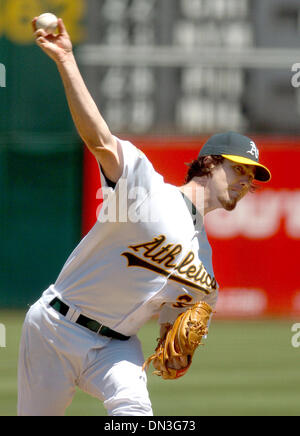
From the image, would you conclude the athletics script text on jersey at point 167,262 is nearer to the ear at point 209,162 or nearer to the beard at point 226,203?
the beard at point 226,203

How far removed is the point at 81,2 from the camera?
12.6m

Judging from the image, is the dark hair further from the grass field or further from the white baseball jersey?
the grass field

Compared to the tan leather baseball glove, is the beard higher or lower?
higher

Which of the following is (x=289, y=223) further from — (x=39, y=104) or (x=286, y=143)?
(x=39, y=104)

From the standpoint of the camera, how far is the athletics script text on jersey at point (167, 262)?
4.20m

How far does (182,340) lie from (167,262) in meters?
0.38

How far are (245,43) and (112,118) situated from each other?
2.26 m

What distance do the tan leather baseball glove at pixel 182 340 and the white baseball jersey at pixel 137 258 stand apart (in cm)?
11

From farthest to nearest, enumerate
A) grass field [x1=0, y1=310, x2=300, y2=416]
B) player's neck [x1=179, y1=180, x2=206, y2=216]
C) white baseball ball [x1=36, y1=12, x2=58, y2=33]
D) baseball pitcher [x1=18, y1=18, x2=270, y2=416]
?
1. grass field [x1=0, y1=310, x2=300, y2=416]
2. player's neck [x1=179, y1=180, x2=206, y2=216]
3. baseball pitcher [x1=18, y1=18, x2=270, y2=416]
4. white baseball ball [x1=36, y1=12, x2=58, y2=33]

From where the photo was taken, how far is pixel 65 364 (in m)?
4.25

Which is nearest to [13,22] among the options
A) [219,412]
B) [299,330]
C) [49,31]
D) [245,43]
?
[245,43]

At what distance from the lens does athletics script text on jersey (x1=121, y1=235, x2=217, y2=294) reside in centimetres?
420

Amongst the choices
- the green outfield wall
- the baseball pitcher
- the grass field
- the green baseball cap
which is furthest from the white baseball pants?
the green outfield wall

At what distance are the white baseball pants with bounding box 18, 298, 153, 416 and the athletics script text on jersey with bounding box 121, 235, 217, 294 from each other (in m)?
0.39
